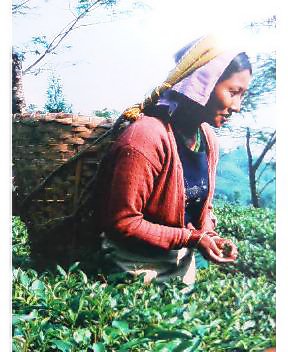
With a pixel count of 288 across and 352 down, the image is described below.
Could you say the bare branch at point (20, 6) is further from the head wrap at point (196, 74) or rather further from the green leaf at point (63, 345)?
the green leaf at point (63, 345)

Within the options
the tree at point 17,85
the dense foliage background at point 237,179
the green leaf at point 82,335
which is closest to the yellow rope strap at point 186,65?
the dense foliage background at point 237,179

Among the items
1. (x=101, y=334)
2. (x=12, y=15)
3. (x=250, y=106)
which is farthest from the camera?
(x=12, y=15)

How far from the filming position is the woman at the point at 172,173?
3.54 meters

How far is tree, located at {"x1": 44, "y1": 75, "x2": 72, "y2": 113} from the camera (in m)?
3.64

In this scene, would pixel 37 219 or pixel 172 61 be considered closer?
pixel 172 61

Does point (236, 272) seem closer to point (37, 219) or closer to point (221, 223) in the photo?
point (221, 223)

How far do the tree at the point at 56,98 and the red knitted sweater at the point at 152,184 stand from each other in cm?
39

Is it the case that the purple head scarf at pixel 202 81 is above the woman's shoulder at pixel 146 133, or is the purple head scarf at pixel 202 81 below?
above

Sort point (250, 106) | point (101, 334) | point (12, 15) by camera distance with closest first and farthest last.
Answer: point (101, 334), point (250, 106), point (12, 15)

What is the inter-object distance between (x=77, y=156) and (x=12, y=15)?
0.86m

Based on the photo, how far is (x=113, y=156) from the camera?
3645mm

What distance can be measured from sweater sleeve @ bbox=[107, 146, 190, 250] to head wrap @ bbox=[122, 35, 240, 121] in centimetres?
24

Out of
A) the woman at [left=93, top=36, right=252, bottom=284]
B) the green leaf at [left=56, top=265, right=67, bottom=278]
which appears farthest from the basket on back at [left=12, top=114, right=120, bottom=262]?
the woman at [left=93, top=36, right=252, bottom=284]

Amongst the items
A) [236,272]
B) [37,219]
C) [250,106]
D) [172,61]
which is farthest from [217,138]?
[37,219]
